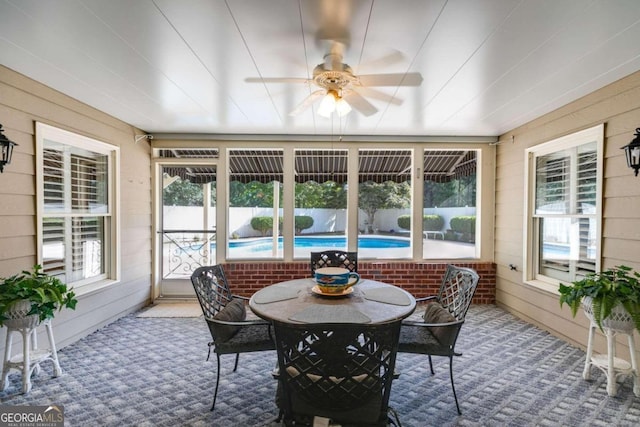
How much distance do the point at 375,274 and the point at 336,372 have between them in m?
3.15

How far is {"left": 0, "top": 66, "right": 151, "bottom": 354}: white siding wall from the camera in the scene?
252 centimetres

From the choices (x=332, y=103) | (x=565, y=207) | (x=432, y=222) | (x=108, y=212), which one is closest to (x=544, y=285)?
(x=565, y=207)

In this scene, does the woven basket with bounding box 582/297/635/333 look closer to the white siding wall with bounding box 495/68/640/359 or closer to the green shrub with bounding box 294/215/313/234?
the white siding wall with bounding box 495/68/640/359

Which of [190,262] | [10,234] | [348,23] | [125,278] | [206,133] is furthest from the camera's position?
[190,262]

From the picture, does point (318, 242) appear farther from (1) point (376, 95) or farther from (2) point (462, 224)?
(1) point (376, 95)

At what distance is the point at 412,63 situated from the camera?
232cm

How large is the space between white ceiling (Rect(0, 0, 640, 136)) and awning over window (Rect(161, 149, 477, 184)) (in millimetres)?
1375

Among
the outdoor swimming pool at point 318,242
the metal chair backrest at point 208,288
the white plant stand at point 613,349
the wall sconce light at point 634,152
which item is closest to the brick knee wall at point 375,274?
the outdoor swimming pool at point 318,242

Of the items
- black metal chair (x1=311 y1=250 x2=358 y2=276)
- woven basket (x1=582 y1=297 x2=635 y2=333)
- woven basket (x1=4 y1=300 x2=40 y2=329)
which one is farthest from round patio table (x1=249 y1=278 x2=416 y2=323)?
woven basket (x1=4 y1=300 x2=40 y2=329)

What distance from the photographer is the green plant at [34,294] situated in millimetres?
2174

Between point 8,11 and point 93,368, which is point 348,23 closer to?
point 8,11

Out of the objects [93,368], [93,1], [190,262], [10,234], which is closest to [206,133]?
[190,262]

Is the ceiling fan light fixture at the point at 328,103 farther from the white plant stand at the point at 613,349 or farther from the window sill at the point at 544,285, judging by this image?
the window sill at the point at 544,285

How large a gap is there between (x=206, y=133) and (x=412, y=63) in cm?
321
